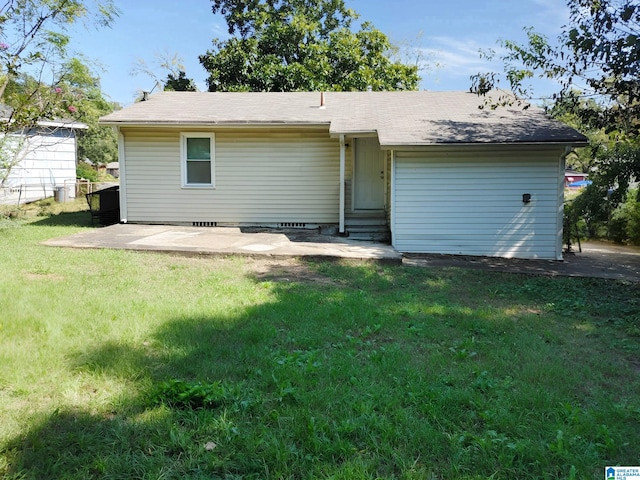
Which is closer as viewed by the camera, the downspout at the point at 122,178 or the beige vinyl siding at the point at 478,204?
the beige vinyl siding at the point at 478,204

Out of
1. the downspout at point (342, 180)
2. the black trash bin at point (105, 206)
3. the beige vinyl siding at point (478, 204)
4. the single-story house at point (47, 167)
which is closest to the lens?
the beige vinyl siding at point (478, 204)

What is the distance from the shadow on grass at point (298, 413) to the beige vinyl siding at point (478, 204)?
17.3 feet

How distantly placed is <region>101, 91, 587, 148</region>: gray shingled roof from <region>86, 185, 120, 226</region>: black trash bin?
2.28 metres

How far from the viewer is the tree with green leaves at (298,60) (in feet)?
64.8

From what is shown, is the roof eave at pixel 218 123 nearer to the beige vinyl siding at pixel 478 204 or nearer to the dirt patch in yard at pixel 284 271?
the beige vinyl siding at pixel 478 204

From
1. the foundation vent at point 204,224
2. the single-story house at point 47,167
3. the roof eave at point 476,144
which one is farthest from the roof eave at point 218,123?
the single-story house at point 47,167

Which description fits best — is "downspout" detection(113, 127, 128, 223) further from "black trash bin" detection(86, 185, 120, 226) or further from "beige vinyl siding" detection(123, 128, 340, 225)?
"black trash bin" detection(86, 185, 120, 226)

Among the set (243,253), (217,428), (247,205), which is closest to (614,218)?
(247,205)

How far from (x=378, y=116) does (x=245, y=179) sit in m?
3.63

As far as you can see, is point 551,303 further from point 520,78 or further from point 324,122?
point 324,122

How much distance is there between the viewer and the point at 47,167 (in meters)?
19.4

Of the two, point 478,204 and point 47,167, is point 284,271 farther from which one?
point 47,167

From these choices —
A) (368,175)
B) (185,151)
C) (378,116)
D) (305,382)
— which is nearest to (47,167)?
(185,151)

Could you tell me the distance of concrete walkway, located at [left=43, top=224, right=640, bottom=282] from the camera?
8.38 meters
